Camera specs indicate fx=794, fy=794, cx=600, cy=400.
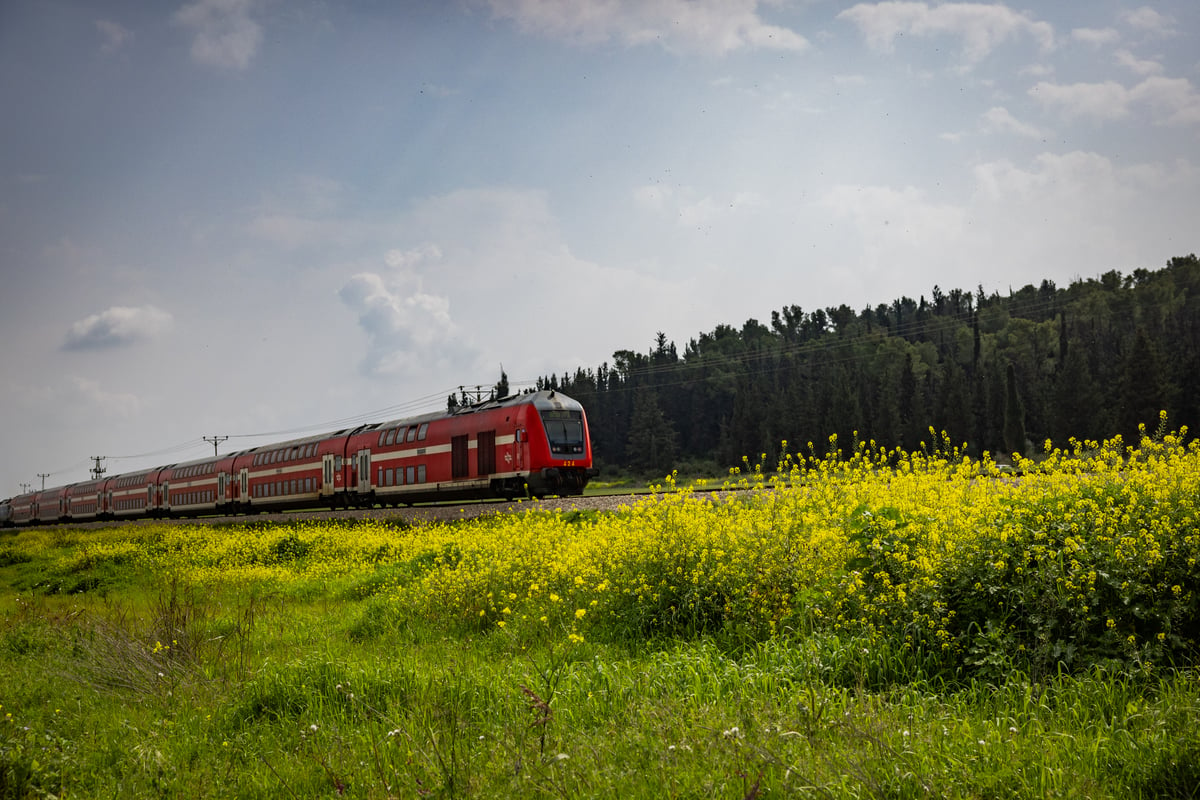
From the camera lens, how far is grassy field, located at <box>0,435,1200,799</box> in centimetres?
378

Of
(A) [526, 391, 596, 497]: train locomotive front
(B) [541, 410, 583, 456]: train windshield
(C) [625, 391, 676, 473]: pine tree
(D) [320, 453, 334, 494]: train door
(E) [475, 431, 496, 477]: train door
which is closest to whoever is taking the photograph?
(A) [526, 391, 596, 497]: train locomotive front

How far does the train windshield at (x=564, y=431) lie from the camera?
83.3 feet

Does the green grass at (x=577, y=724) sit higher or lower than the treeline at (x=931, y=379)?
lower

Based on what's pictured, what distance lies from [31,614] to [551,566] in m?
7.77

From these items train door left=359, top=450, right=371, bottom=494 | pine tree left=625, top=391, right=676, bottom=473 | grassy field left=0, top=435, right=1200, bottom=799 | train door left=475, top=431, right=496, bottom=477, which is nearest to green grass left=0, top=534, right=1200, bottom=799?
grassy field left=0, top=435, right=1200, bottom=799

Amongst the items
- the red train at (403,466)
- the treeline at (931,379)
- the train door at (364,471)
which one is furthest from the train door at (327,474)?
the treeline at (931,379)

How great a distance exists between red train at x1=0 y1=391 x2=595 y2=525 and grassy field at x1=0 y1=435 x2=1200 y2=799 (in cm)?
1612

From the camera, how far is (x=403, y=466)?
99.7 feet

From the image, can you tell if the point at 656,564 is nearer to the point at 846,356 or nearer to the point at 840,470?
the point at 840,470

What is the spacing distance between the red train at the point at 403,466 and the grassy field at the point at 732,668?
52.9 feet

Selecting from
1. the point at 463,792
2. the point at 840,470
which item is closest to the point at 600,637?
the point at 463,792

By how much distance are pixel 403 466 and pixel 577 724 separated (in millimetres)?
26755

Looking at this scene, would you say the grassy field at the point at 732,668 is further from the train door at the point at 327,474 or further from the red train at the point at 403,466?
the train door at the point at 327,474

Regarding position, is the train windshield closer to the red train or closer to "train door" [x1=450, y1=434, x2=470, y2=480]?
the red train
